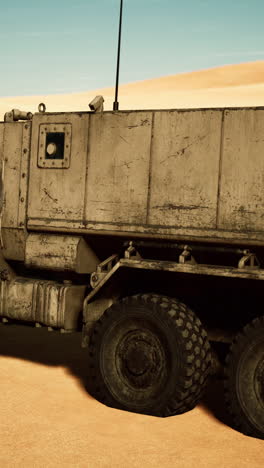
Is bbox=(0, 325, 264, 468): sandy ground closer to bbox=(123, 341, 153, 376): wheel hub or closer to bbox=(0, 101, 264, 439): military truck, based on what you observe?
bbox=(0, 101, 264, 439): military truck

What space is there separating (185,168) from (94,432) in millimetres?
2472

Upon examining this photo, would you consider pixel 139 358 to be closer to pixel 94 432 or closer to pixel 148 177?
pixel 94 432

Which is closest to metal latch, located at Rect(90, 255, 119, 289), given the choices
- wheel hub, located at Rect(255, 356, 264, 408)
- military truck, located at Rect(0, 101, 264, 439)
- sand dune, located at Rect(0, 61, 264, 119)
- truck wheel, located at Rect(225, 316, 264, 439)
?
military truck, located at Rect(0, 101, 264, 439)

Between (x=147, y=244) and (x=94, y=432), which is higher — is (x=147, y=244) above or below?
above

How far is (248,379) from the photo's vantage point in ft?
21.5

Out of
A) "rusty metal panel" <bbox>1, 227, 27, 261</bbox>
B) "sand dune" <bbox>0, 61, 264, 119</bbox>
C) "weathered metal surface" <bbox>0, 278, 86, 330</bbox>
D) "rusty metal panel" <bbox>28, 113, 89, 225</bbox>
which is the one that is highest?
"sand dune" <bbox>0, 61, 264, 119</bbox>

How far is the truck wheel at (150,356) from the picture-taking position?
22.4 feet

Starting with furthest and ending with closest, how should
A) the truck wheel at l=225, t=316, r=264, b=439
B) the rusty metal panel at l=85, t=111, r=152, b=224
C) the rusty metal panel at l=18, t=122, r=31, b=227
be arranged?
the rusty metal panel at l=18, t=122, r=31, b=227
the rusty metal panel at l=85, t=111, r=152, b=224
the truck wheel at l=225, t=316, r=264, b=439

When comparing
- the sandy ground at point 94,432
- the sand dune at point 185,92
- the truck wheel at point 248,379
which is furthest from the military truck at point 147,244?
the sand dune at point 185,92

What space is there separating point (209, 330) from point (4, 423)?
6.72 feet

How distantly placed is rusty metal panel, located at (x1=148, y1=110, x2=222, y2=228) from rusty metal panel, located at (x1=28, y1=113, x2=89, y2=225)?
86 cm

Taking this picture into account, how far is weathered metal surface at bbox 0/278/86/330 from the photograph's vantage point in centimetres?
785

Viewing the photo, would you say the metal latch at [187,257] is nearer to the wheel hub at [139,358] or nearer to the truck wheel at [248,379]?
the wheel hub at [139,358]

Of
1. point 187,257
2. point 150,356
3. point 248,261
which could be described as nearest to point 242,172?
point 248,261
